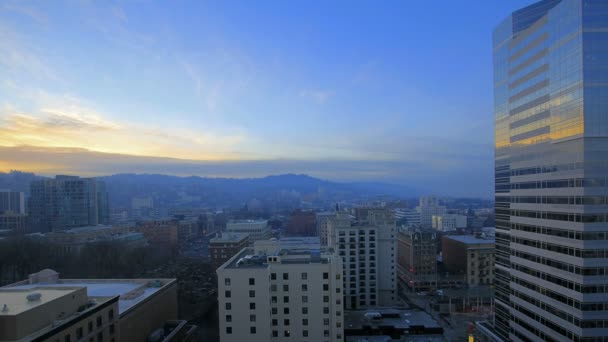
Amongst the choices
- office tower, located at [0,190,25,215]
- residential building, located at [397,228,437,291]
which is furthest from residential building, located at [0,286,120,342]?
office tower, located at [0,190,25,215]

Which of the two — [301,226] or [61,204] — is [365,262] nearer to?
[301,226]

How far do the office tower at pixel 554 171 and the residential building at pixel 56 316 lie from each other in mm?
19018

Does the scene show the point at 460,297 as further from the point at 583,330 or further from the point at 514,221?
the point at 583,330

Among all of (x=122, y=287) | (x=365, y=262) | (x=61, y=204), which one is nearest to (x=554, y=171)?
(x=365, y=262)

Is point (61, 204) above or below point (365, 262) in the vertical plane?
above

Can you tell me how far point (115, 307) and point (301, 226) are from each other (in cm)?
7561

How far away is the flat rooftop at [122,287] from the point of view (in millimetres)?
20219

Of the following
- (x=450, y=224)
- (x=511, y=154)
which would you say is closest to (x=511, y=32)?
(x=511, y=154)

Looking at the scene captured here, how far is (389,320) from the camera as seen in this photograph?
29906 mm

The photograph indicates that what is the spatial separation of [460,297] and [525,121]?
2546cm

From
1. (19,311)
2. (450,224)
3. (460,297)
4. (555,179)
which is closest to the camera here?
(19,311)

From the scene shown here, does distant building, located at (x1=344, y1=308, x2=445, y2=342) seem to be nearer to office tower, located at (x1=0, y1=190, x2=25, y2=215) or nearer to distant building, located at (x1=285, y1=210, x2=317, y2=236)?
distant building, located at (x1=285, y1=210, x2=317, y2=236)

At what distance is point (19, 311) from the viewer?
1167 cm

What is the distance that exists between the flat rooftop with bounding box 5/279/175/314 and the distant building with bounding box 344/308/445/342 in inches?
561
